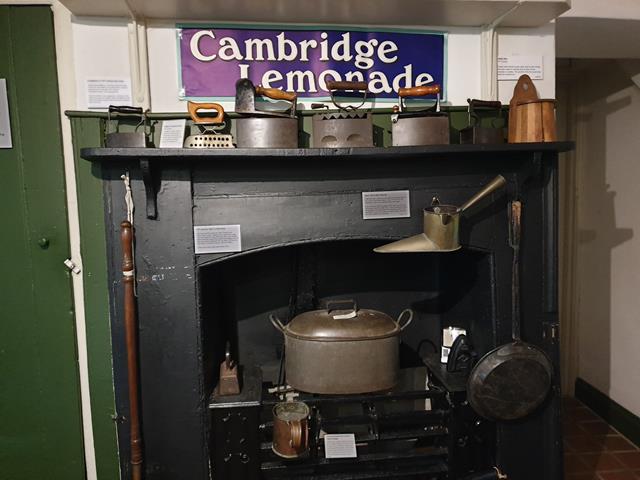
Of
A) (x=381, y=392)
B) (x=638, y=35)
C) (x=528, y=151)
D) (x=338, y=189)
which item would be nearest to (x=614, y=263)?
(x=638, y=35)

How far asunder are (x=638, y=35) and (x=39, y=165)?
8.88ft

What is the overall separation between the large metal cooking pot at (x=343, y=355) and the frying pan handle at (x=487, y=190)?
0.56 meters

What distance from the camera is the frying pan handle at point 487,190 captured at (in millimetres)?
1779

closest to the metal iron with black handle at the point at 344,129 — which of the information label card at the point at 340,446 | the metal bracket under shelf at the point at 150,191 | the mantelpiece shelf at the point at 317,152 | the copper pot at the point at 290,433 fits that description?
the mantelpiece shelf at the point at 317,152

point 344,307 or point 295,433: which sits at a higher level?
point 344,307

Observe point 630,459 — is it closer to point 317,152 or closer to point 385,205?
point 385,205

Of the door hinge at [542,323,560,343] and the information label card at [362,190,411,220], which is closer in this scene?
the information label card at [362,190,411,220]

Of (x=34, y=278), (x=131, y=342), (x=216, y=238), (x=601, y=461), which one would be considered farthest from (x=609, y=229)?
(x=34, y=278)

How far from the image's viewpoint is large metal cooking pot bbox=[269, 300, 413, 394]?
184 centimetres

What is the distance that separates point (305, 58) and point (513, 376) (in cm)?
154

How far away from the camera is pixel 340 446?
187 cm

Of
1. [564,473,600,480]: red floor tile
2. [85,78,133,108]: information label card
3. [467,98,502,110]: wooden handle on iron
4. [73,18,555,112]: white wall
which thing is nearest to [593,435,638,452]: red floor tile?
[564,473,600,480]: red floor tile

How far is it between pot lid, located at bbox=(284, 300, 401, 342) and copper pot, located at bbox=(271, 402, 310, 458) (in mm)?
295

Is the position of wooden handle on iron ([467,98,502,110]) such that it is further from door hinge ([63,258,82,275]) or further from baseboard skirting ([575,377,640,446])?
baseboard skirting ([575,377,640,446])
